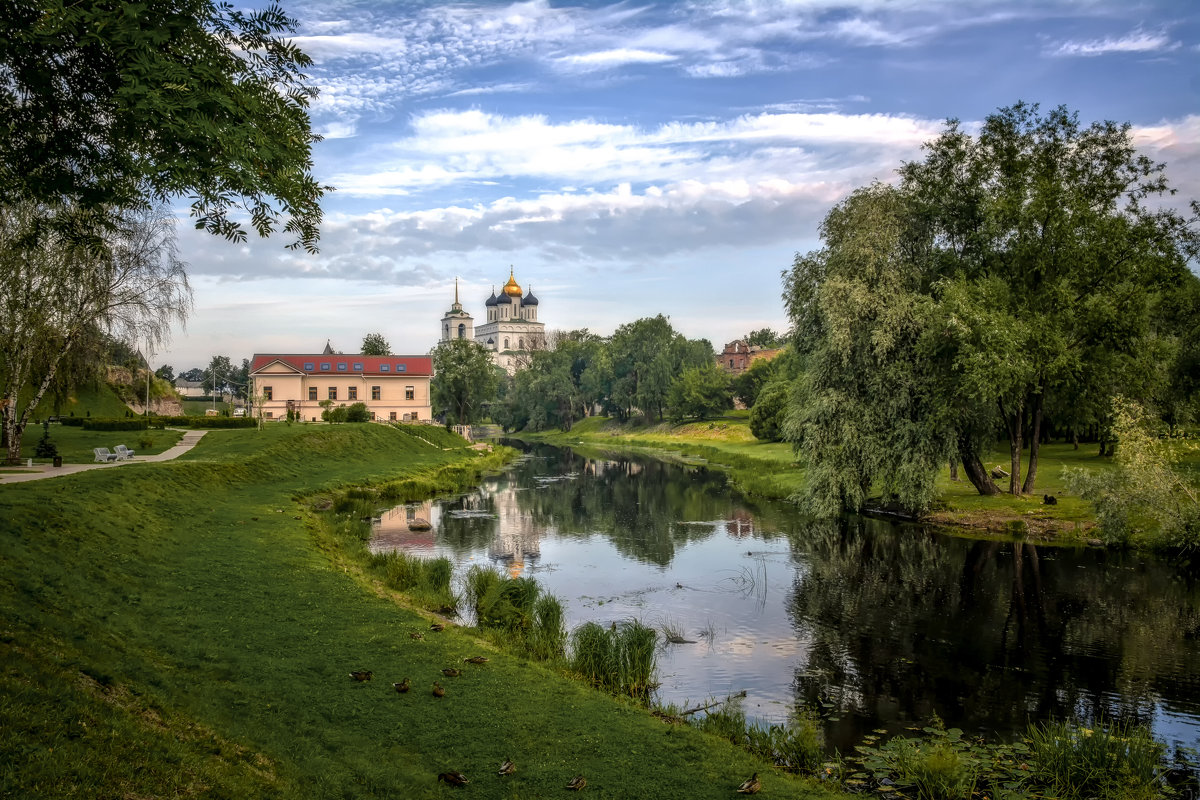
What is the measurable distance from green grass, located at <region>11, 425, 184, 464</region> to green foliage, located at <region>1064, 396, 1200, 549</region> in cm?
3679

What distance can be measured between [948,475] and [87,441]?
141 ft

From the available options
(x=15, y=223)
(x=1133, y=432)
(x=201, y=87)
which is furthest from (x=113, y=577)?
(x=1133, y=432)

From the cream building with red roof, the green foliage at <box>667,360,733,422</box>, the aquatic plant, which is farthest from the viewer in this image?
the green foliage at <box>667,360,733,422</box>

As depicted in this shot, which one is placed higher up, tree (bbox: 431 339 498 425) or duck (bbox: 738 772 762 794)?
tree (bbox: 431 339 498 425)

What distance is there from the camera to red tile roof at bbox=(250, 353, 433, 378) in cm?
8019

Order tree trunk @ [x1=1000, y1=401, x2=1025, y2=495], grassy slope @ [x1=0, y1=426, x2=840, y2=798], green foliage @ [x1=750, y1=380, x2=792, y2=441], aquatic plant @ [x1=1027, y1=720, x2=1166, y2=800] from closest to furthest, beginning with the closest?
1. grassy slope @ [x1=0, y1=426, x2=840, y2=798]
2. aquatic plant @ [x1=1027, y1=720, x2=1166, y2=800]
3. tree trunk @ [x1=1000, y1=401, x2=1025, y2=495]
4. green foliage @ [x1=750, y1=380, x2=792, y2=441]

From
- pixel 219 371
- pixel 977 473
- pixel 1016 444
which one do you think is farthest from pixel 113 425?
pixel 219 371

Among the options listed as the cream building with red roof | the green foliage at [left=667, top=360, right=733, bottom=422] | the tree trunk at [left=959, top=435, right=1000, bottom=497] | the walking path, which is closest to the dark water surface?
the tree trunk at [left=959, top=435, right=1000, bottom=497]

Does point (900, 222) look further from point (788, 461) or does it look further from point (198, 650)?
point (198, 650)

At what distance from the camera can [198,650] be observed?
11.5 metres

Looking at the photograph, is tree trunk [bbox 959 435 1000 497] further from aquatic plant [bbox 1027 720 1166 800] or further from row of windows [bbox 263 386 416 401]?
row of windows [bbox 263 386 416 401]

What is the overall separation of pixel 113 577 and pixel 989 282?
28.8 m

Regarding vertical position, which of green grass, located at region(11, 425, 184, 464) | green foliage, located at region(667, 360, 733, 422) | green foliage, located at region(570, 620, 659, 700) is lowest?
green foliage, located at region(570, 620, 659, 700)

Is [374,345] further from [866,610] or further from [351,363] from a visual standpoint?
[866,610]
